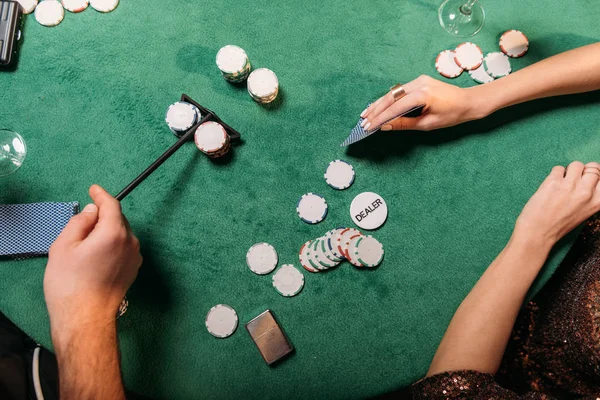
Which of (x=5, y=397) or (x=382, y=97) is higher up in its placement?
(x=382, y=97)

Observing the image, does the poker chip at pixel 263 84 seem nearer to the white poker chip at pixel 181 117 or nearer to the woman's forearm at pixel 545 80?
the white poker chip at pixel 181 117

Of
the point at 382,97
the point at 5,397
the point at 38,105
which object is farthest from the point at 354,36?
the point at 5,397

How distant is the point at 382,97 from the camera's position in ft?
4.87

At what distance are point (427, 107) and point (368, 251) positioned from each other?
1.68 feet

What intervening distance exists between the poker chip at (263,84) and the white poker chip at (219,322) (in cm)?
71

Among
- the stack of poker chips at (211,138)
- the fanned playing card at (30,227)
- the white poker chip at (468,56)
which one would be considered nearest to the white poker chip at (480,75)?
the white poker chip at (468,56)

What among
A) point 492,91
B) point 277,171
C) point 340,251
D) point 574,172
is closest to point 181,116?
point 277,171

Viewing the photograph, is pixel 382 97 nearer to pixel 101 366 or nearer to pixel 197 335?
pixel 197 335

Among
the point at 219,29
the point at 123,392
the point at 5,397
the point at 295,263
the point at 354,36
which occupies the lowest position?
the point at 5,397

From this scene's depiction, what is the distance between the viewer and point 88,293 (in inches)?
52.9

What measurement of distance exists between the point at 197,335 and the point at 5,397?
93 cm

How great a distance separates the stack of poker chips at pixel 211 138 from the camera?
142 centimetres

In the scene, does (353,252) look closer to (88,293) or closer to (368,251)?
(368,251)

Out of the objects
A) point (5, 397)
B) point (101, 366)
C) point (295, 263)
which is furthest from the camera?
point (5, 397)
